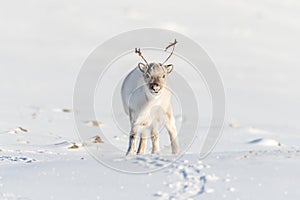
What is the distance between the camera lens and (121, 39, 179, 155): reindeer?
812cm

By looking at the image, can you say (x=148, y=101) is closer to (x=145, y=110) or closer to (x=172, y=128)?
(x=145, y=110)

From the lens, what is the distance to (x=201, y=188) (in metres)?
6.77

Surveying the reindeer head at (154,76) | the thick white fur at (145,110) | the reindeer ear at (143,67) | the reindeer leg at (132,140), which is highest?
the reindeer ear at (143,67)

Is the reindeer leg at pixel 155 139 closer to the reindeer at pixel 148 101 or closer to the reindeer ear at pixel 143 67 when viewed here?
the reindeer at pixel 148 101

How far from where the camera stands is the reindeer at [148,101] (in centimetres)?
812

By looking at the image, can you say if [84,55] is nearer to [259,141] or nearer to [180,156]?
[259,141]

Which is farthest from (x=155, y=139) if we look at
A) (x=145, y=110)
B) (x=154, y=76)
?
(x=154, y=76)

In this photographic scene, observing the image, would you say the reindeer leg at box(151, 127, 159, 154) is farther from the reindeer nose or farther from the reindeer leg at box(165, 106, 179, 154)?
the reindeer nose

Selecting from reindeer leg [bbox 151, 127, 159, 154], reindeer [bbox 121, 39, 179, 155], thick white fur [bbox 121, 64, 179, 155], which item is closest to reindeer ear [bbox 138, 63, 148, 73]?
reindeer [bbox 121, 39, 179, 155]

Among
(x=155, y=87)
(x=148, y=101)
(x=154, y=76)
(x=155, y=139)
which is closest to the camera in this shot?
(x=155, y=87)

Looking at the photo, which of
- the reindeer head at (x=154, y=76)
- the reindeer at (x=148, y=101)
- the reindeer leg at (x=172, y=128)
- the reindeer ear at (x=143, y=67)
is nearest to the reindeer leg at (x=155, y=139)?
the reindeer at (x=148, y=101)

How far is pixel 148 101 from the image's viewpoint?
8.32 m

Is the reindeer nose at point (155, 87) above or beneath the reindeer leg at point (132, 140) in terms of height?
above

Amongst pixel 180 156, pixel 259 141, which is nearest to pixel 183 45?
pixel 259 141
